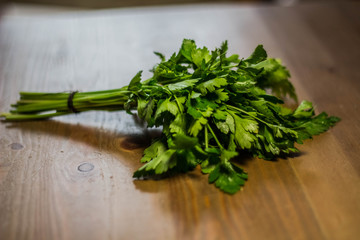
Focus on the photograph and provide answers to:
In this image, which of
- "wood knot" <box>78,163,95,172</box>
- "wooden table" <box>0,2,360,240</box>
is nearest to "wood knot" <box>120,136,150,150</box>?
"wooden table" <box>0,2,360,240</box>

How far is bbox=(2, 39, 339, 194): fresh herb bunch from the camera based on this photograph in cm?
114

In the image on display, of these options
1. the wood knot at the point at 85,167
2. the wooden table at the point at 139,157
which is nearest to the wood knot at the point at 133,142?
the wooden table at the point at 139,157

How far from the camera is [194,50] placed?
126 centimetres

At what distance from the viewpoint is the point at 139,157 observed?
4.18 ft

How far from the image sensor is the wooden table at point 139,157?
3.39 ft

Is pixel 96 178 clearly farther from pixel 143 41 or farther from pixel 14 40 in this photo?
pixel 14 40

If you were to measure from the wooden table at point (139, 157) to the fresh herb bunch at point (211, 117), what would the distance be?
0.05 meters

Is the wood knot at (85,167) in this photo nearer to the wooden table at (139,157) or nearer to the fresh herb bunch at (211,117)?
the wooden table at (139,157)

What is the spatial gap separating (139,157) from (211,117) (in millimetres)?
245

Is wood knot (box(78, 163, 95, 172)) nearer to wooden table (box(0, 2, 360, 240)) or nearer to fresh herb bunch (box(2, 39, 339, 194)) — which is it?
wooden table (box(0, 2, 360, 240))

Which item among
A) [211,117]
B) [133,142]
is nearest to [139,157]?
[133,142]

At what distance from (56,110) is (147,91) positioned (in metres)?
0.42

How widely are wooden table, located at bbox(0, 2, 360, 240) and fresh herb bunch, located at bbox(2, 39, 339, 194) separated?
51 mm

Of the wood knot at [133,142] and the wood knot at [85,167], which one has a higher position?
the wood knot at [133,142]
